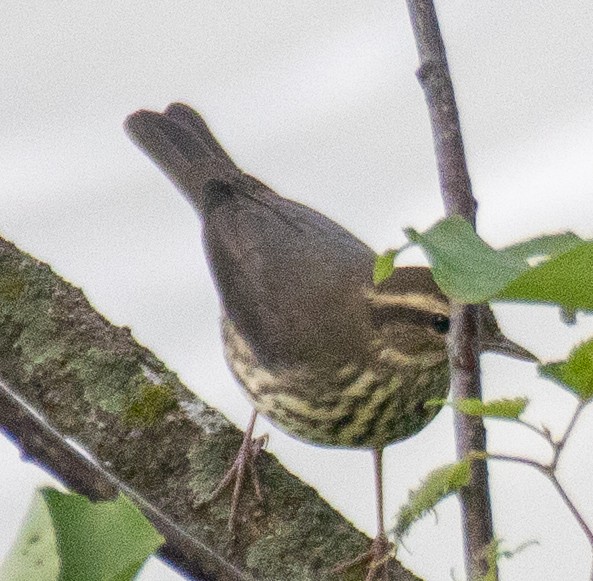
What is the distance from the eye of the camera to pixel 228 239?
3770 millimetres

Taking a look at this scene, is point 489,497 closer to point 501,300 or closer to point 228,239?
point 501,300

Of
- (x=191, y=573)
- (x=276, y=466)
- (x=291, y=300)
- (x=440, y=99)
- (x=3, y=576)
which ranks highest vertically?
(x=291, y=300)

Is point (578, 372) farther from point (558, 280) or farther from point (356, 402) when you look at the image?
point (356, 402)

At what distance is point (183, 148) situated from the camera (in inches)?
166

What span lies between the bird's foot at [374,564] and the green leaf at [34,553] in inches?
51.1

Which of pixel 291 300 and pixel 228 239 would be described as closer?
pixel 291 300

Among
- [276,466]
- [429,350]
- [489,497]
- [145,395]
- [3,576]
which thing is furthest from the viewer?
[429,350]

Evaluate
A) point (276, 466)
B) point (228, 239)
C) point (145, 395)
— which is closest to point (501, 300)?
point (145, 395)

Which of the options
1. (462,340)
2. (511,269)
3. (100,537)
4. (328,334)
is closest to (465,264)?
(511,269)

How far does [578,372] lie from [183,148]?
3196mm

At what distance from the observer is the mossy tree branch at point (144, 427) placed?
2.27 m

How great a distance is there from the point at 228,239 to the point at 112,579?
9.07ft

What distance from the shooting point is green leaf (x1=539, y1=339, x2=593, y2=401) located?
114 cm

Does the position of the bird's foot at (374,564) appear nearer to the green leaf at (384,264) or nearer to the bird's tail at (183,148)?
the green leaf at (384,264)
